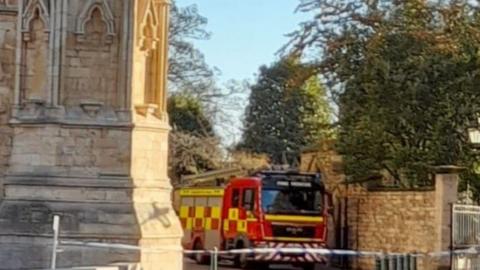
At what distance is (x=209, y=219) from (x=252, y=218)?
3.65 meters

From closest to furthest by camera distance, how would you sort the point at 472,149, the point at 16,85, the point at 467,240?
the point at 16,85 → the point at 467,240 → the point at 472,149

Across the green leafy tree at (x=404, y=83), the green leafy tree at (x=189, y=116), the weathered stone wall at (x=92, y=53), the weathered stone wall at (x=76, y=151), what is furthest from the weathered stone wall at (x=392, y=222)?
the green leafy tree at (x=189, y=116)

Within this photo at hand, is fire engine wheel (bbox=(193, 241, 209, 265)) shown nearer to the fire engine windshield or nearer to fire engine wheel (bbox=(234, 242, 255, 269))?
fire engine wheel (bbox=(234, 242, 255, 269))

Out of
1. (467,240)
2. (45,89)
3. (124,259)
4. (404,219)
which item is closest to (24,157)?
(45,89)

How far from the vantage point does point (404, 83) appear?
23.5 m

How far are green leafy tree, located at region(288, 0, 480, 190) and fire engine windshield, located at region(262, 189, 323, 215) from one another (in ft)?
3.87

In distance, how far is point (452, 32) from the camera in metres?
23.7

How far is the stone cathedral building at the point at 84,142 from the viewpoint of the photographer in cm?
1395

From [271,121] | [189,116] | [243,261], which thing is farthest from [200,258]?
[271,121]

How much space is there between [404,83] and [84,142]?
10713 millimetres

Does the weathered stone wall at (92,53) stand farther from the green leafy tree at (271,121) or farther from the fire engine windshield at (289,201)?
the green leafy tree at (271,121)

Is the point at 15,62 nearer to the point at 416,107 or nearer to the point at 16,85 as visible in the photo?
the point at 16,85

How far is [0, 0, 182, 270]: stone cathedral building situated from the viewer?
13953 millimetres

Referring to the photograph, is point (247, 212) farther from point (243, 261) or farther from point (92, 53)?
point (92, 53)
